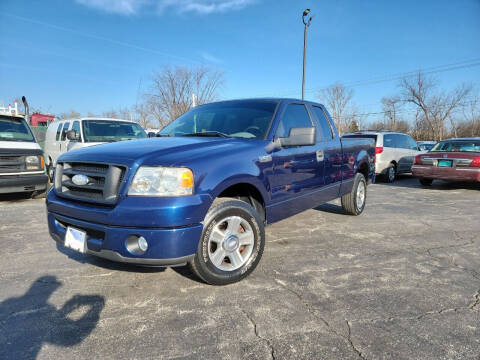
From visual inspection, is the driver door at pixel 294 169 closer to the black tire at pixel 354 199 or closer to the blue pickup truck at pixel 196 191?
the blue pickup truck at pixel 196 191

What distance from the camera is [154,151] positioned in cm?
Answer: 254

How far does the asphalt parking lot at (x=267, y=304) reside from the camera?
195 centimetres

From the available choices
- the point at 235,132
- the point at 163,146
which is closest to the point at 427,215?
the point at 235,132

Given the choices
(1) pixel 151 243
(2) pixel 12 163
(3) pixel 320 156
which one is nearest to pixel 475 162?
(3) pixel 320 156

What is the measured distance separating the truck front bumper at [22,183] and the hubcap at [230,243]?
16.8 feet

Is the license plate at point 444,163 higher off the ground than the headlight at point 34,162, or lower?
lower

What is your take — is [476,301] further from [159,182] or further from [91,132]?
[91,132]

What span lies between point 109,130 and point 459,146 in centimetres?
951

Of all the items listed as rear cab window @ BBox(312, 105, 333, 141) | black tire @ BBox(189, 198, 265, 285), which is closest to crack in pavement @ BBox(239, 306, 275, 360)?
black tire @ BBox(189, 198, 265, 285)

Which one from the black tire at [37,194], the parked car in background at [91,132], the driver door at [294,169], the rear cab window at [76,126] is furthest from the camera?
the rear cab window at [76,126]

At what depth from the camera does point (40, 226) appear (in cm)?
462

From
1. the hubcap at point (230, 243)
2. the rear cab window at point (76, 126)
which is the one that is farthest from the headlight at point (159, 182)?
the rear cab window at point (76, 126)

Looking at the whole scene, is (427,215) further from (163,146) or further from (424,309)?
(163,146)

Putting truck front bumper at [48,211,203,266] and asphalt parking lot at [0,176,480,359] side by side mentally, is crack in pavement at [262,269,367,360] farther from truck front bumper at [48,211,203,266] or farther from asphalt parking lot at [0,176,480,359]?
truck front bumper at [48,211,203,266]
